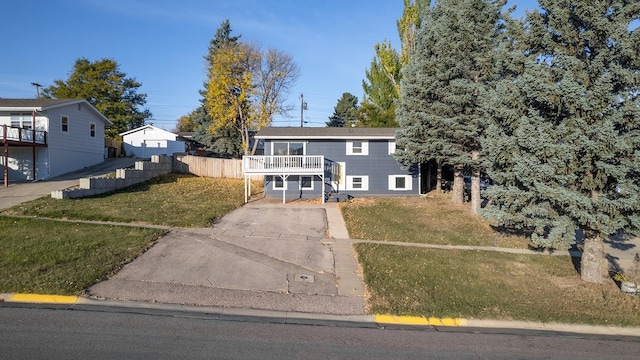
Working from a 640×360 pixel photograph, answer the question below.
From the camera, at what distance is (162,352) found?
5004mm

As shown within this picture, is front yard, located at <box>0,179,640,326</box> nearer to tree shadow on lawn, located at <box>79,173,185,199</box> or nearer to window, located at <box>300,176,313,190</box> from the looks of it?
tree shadow on lawn, located at <box>79,173,185,199</box>

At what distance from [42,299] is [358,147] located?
18.4 metres

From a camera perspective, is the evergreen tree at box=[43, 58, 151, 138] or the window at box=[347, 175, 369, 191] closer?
the window at box=[347, 175, 369, 191]

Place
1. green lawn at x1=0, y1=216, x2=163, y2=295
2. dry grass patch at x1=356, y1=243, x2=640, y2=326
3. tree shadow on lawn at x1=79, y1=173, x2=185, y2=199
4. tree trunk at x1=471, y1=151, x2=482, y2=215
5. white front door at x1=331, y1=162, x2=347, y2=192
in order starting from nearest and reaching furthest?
dry grass patch at x1=356, y1=243, x2=640, y2=326
green lawn at x1=0, y1=216, x2=163, y2=295
tree trunk at x1=471, y1=151, x2=482, y2=215
tree shadow on lawn at x1=79, y1=173, x2=185, y2=199
white front door at x1=331, y1=162, x2=347, y2=192

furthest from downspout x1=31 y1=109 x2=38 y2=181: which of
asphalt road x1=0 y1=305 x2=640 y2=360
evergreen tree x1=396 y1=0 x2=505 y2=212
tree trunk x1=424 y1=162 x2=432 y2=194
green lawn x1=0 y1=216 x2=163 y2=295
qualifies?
tree trunk x1=424 y1=162 x2=432 y2=194

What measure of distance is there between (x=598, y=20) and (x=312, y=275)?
29.2 feet

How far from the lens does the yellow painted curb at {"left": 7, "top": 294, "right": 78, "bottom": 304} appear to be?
669cm

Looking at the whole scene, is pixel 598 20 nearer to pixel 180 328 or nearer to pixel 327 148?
pixel 180 328

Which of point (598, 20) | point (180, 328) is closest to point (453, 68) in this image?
point (598, 20)

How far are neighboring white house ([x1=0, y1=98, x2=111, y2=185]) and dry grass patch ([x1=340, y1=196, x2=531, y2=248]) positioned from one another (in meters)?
18.3

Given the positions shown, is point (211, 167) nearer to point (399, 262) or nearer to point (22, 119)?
point (22, 119)

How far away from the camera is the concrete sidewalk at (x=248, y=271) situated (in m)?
7.25

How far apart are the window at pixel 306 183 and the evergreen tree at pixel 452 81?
6.56 meters

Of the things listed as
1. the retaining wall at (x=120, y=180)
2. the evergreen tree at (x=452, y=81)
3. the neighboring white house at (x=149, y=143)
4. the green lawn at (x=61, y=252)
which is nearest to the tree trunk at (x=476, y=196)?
the evergreen tree at (x=452, y=81)
